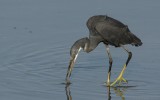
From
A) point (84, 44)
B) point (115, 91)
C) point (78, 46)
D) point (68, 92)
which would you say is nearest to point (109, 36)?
point (84, 44)

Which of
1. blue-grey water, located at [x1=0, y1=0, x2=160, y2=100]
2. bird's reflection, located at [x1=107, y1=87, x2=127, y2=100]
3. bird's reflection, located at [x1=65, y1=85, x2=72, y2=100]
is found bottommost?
bird's reflection, located at [x1=107, y1=87, x2=127, y2=100]

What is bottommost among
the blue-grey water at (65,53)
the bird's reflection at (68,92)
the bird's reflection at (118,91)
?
the bird's reflection at (118,91)

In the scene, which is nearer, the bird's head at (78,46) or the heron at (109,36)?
the bird's head at (78,46)

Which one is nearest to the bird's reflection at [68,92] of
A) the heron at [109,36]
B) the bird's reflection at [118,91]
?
the bird's reflection at [118,91]

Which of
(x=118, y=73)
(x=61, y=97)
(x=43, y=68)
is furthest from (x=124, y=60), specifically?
(x=61, y=97)

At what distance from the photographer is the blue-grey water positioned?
10.5m

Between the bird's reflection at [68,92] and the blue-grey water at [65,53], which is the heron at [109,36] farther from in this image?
the bird's reflection at [68,92]

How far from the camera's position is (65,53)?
1262 cm

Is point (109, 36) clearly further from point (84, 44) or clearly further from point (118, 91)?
point (118, 91)

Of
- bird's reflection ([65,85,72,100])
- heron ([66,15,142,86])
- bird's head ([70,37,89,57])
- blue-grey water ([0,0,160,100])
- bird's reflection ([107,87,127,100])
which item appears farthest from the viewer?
heron ([66,15,142,86])

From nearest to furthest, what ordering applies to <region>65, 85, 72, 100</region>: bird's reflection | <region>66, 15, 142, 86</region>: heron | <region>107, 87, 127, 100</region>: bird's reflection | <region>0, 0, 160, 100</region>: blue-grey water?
<region>65, 85, 72, 100</region>: bird's reflection, <region>107, 87, 127, 100</region>: bird's reflection, <region>0, 0, 160, 100</region>: blue-grey water, <region>66, 15, 142, 86</region>: heron

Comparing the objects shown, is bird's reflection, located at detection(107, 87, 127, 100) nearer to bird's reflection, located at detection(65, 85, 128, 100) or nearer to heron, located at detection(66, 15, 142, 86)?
bird's reflection, located at detection(65, 85, 128, 100)

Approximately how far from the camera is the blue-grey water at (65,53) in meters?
10.5

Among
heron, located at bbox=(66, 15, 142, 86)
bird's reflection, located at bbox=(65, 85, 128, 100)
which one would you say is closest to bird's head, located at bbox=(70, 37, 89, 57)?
heron, located at bbox=(66, 15, 142, 86)
